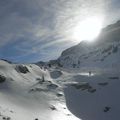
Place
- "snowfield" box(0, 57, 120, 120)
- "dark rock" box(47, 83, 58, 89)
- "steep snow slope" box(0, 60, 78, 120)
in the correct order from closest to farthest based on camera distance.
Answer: "steep snow slope" box(0, 60, 78, 120) < "snowfield" box(0, 57, 120, 120) < "dark rock" box(47, 83, 58, 89)

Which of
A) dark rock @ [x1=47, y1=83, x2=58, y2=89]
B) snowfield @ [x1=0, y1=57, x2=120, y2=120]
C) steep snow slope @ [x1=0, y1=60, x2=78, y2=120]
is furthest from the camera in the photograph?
dark rock @ [x1=47, y1=83, x2=58, y2=89]

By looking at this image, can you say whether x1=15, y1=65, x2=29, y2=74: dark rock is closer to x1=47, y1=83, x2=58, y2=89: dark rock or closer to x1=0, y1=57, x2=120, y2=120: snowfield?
x1=0, y1=57, x2=120, y2=120: snowfield

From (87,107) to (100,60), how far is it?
149706 millimetres

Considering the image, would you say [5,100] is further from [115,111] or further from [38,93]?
[115,111]

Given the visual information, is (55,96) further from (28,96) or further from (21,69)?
(21,69)

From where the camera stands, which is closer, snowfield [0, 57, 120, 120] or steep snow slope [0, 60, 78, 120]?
steep snow slope [0, 60, 78, 120]

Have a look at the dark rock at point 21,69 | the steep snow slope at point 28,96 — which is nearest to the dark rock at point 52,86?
the steep snow slope at point 28,96

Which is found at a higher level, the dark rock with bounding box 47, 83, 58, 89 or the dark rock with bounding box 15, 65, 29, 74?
the dark rock with bounding box 15, 65, 29, 74

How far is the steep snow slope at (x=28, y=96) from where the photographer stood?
117 ft

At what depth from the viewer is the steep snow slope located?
117 feet

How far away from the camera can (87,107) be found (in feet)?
152

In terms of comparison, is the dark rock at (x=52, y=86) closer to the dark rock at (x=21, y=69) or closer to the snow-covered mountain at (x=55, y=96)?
the snow-covered mountain at (x=55, y=96)

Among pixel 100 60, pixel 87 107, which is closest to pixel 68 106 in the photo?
pixel 87 107

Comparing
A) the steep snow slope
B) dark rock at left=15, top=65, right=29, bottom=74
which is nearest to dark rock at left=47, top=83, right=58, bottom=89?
the steep snow slope
